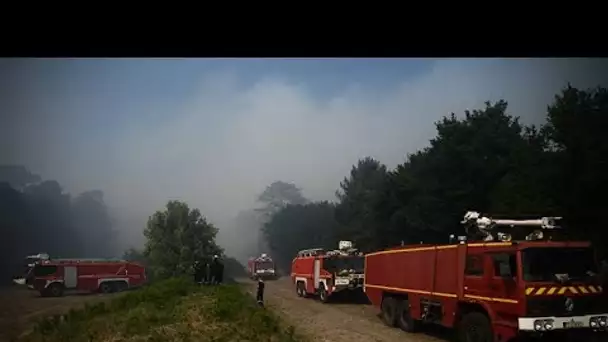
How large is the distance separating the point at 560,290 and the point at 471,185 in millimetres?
914

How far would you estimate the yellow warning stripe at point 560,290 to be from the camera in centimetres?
356

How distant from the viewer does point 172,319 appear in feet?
12.8

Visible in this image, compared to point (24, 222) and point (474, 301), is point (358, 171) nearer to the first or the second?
point (474, 301)

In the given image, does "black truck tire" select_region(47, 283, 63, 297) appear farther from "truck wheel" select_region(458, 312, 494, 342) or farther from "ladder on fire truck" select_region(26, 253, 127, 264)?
"truck wheel" select_region(458, 312, 494, 342)

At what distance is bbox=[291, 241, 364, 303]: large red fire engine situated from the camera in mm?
4457

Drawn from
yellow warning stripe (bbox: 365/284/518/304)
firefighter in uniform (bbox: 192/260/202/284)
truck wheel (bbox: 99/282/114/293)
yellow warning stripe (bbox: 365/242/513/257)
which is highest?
yellow warning stripe (bbox: 365/242/513/257)

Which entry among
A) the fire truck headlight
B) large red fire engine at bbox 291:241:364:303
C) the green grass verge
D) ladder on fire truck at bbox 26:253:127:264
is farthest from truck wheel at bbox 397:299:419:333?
ladder on fire truck at bbox 26:253:127:264

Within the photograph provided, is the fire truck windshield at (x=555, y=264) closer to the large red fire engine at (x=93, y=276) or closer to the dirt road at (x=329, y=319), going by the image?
the dirt road at (x=329, y=319)

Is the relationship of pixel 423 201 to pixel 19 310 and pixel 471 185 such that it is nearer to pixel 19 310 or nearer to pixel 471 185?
pixel 471 185

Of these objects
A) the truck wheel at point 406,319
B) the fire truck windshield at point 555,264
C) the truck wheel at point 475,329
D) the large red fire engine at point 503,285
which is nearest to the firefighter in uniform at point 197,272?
the large red fire engine at point 503,285
